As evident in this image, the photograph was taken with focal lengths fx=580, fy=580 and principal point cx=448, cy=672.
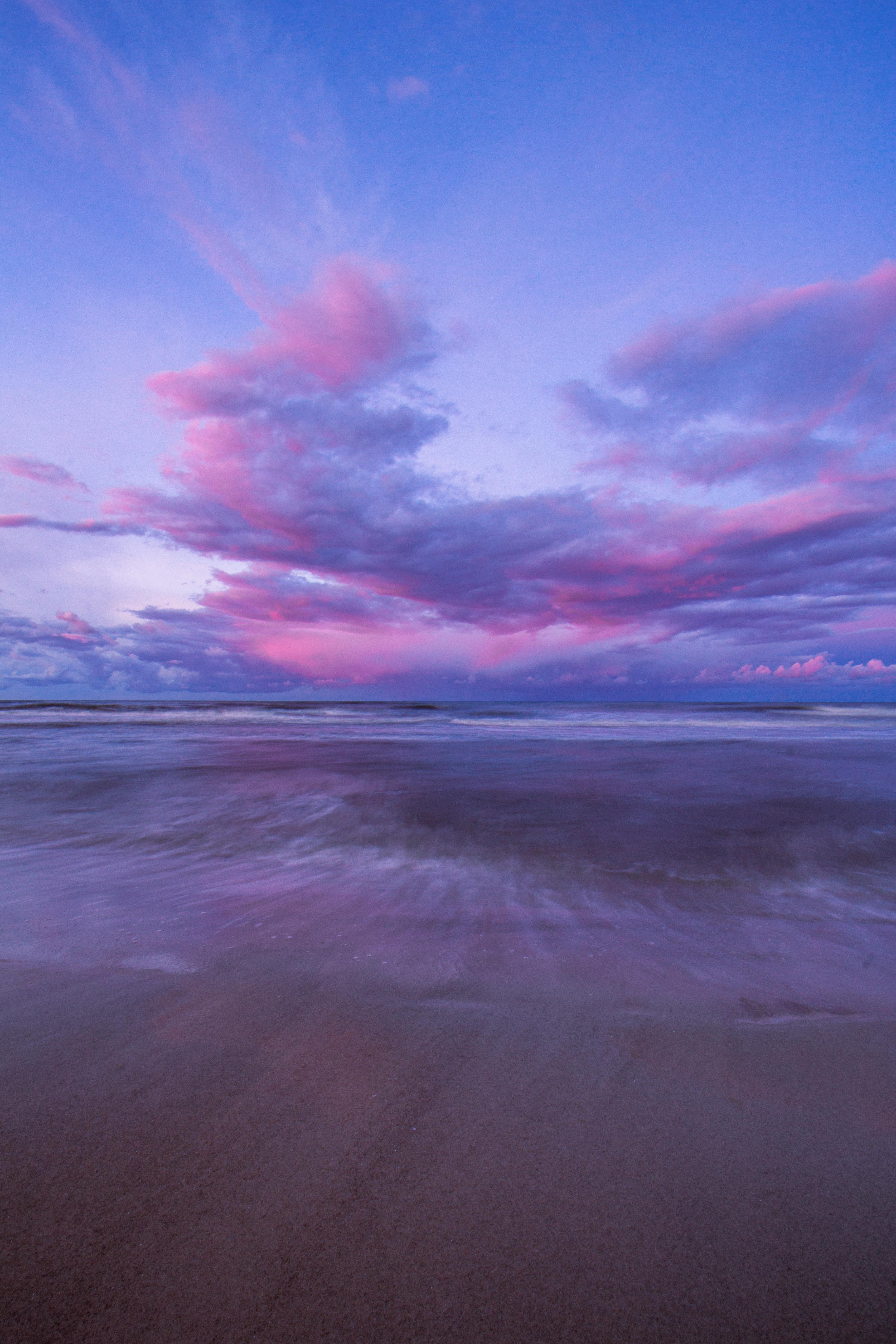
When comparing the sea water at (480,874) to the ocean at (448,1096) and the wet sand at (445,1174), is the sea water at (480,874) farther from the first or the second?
the wet sand at (445,1174)

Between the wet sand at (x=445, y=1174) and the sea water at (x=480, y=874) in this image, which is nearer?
the wet sand at (x=445, y=1174)

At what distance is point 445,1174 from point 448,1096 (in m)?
0.35

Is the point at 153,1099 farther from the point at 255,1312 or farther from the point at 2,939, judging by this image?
the point at 2,939

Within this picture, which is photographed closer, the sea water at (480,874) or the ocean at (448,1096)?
the ocean at (448,1096)

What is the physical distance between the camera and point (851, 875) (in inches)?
199

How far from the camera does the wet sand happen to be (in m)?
1.37

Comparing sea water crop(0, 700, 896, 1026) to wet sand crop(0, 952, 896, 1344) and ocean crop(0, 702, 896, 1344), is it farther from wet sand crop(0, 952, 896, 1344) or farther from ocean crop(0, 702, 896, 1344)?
wet sand crop(0, 952, 896, 1344)

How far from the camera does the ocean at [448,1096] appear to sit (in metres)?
1.40

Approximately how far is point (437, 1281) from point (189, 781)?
9773mm

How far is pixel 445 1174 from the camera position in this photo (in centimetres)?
173

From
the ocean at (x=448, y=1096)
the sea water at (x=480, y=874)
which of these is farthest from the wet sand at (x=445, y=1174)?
the sea water at (x=480, y=874)

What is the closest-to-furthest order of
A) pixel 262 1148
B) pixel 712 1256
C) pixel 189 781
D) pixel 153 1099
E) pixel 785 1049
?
pixel 712 1256 → pixel 262 1148 → pixel 153 1099 → pixel 785 1049 → pixel 189 781

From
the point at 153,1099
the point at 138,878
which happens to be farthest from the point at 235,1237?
the point at 138,878

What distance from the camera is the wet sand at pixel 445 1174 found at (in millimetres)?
1371
